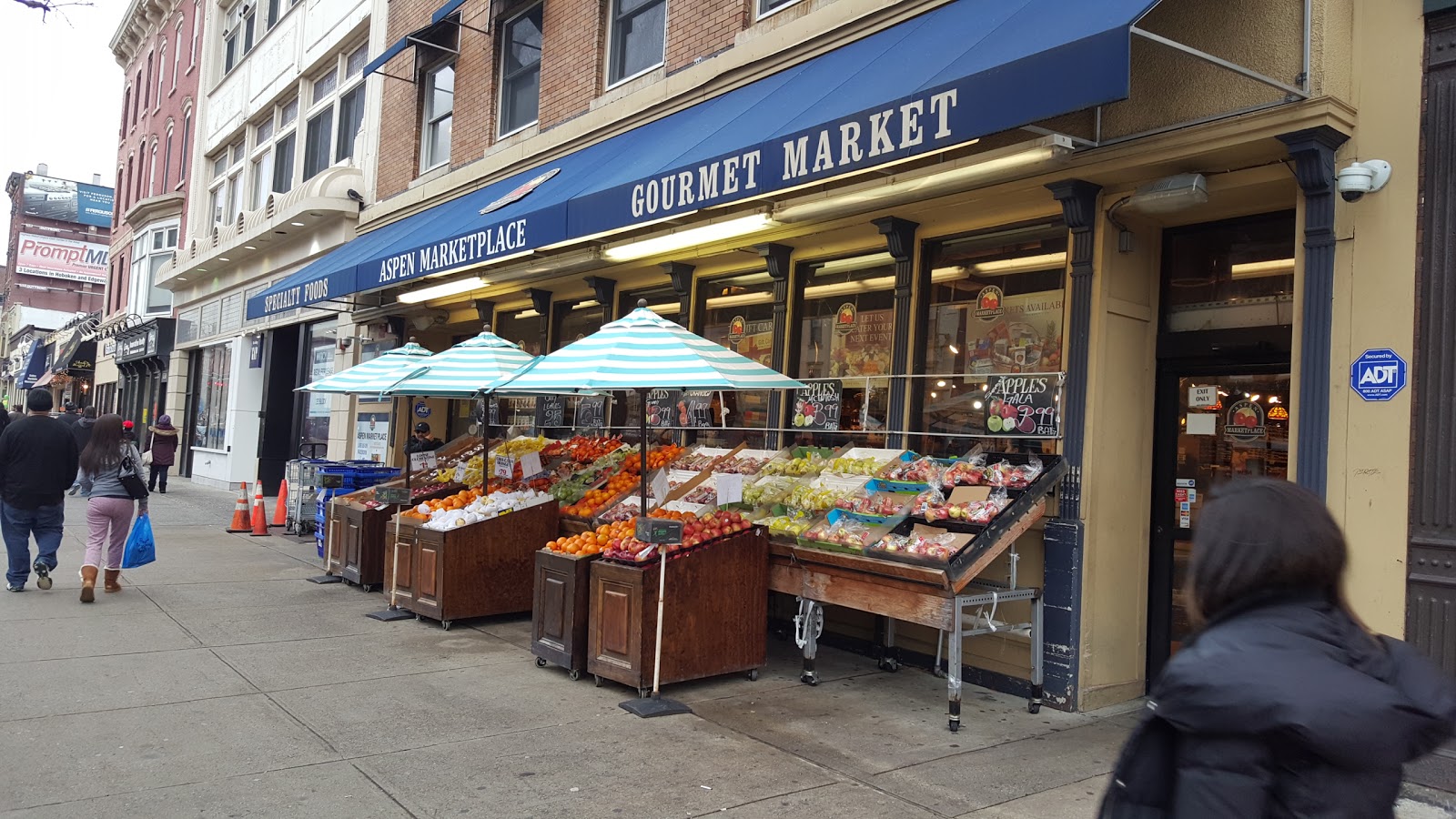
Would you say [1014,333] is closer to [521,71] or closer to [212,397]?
[521,71]

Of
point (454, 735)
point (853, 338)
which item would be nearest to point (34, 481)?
Result: point (454, 735)

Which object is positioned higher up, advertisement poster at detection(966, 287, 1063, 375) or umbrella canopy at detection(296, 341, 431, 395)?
advertisement poster at detection(966, 287, 1063, 375)

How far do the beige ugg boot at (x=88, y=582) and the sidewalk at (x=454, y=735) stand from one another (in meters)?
0.44

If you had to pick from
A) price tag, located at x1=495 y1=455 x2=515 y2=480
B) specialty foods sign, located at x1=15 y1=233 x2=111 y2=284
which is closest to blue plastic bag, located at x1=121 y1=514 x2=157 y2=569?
price tag, located at x1=495 y1=455 x2=515 y2=480

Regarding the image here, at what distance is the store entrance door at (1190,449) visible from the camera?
20.9 feet

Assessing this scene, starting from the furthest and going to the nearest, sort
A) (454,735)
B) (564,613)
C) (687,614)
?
1. (564,613)
2. (687,614)
3. (454,735)

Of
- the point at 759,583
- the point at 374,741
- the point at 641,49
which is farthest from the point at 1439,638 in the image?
the point at 641,49

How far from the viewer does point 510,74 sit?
13.8 metres

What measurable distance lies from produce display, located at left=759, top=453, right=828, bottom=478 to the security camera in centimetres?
401

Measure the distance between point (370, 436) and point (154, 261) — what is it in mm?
19035

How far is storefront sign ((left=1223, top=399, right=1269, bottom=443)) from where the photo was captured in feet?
20.8

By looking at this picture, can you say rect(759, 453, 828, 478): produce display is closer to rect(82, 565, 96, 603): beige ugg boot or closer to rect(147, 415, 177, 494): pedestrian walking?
rect(82, 565, 96, 603): beige ugg boot

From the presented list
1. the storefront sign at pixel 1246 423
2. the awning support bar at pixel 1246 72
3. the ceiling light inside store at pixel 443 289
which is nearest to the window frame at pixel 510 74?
the ceiling light inside store at pixel 443 289

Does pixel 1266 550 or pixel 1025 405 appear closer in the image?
pixel 1266 550
